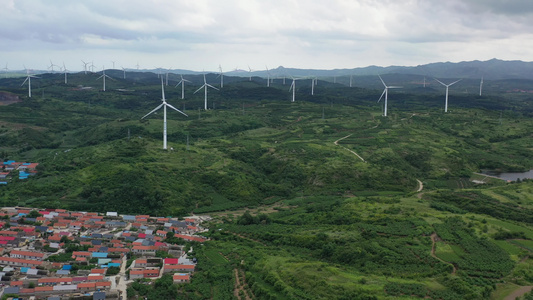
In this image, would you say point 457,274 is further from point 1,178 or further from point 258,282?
point 1,178

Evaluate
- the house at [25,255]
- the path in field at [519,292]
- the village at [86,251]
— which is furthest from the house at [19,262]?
the path in field at [519,292]

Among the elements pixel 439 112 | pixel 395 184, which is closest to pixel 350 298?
pixel 395 184

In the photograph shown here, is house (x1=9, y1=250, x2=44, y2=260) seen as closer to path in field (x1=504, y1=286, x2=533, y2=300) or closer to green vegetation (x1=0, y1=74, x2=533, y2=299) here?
green vegetation (x1=0, y1=74, x2=533, y2=299)

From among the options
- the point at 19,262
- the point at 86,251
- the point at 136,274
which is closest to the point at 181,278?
the point at 136,274

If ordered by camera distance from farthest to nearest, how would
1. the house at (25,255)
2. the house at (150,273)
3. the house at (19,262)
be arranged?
the house at (25,255), the house at (19,262), the house at (150,273)

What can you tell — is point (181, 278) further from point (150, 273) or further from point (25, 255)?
point (25, 255)

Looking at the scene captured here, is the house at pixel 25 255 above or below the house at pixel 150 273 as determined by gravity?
above

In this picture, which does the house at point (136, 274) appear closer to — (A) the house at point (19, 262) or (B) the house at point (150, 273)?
(B) the house at point (150, 273)

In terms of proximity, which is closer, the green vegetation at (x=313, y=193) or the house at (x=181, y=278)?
the green vegetation at (x=313, y=193)
